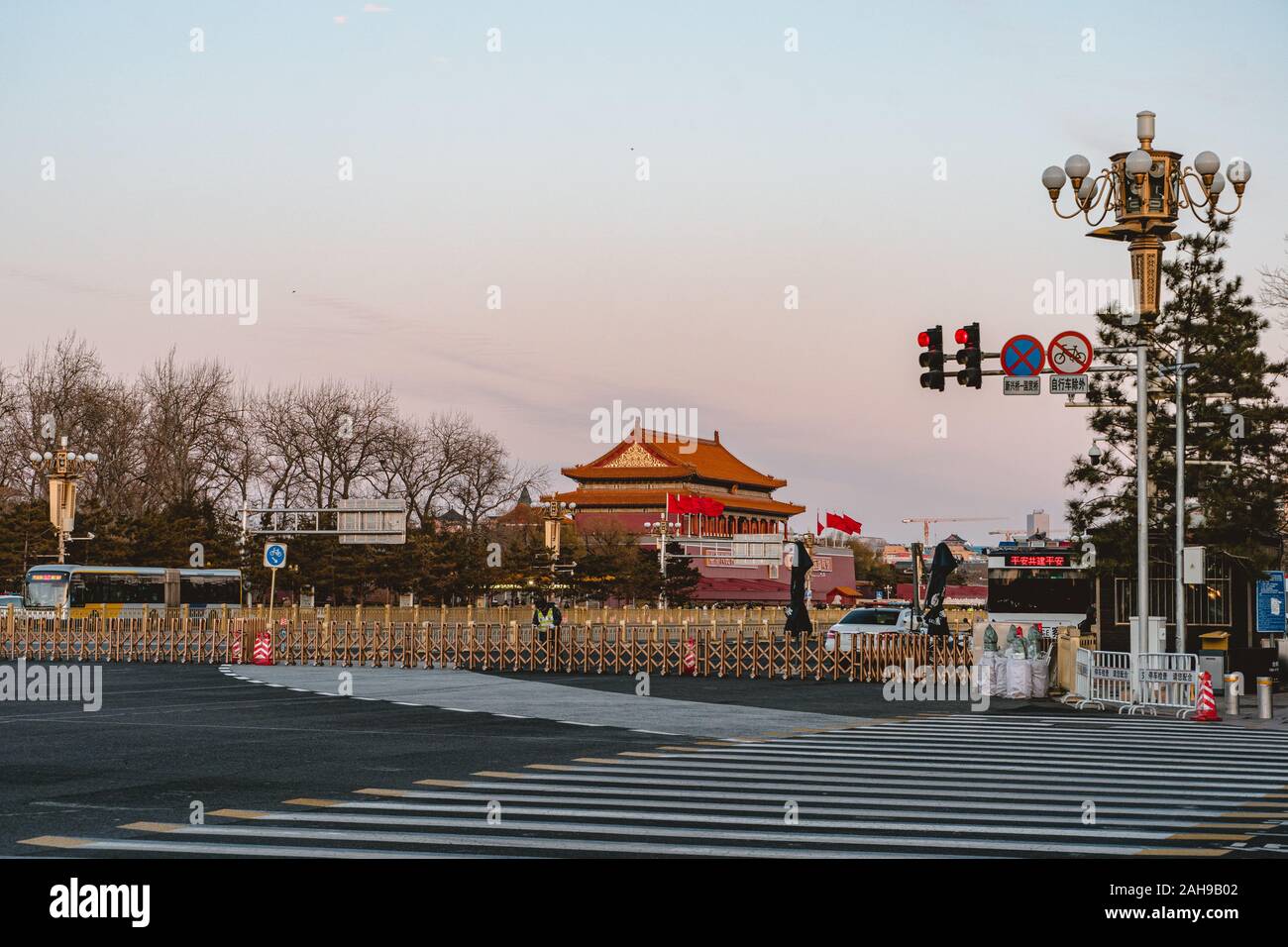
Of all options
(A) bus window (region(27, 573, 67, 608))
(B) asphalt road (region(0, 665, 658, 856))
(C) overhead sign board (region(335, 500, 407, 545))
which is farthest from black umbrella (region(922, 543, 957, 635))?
(A) bus window (region(27, 573, 67, 608))

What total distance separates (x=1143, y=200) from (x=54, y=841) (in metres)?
19.0

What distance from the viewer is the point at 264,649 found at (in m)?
38.4

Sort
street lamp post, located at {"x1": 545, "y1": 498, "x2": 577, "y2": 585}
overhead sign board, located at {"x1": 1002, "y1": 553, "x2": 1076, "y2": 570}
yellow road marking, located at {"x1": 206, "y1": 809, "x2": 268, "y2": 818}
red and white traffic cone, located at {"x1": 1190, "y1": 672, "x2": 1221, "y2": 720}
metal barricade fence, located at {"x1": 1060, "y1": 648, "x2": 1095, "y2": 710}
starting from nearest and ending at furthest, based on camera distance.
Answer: yellow road marking, located at {"x1": 206, "y1": 809, "x2": 268, "y2": 818} < red and white traffic cone, located at {"x1": 1190, "y1": 672, "x2": 1221, "y2": 720} < metal barricade fence, located at {"x1": 1060, "y1": 648, "x2": 1095, "y2": 710} < overhead sign board, located at {"x1": 1002, "y1": 553, "x2": 1076, "y2": 570} < street lamp post, located at {"x1": 545, "y1": 498, "x2": 577, "y2": 585}

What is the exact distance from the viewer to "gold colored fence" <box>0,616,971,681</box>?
3328cm

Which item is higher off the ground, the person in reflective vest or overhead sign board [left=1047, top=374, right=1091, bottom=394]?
overhead sign board [left=1047, top=374, right=1091, bottom=394]

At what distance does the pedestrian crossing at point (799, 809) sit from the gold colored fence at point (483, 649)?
16156 mm

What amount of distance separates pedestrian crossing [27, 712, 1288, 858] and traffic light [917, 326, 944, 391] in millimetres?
6701

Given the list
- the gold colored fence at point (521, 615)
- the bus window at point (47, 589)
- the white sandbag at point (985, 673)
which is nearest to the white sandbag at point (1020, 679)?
the white sandbag at point (985, 673)

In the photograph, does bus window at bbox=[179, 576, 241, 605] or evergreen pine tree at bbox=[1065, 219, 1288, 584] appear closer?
evergreen pine tree at bbox=[1065, 219, 1288, 584]

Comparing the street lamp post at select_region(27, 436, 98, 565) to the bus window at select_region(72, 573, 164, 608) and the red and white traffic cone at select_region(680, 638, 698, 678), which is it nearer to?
the bus window at select_region(72, 573, 164, 608)

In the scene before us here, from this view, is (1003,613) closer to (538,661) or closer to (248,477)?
(538,661)

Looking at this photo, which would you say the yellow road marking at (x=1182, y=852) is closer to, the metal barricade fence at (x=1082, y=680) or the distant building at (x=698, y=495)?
the metal barricade fence at (x=1082, y=680)

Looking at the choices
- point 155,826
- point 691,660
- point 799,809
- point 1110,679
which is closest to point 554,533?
point 691,660
